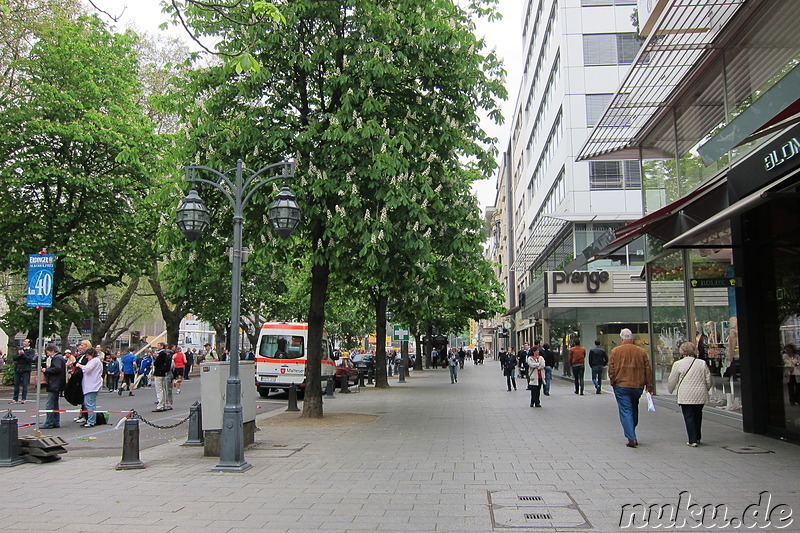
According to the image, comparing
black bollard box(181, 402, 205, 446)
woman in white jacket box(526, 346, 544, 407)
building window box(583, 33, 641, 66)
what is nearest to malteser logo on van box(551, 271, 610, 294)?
building window box(583, 33, 641, 66)

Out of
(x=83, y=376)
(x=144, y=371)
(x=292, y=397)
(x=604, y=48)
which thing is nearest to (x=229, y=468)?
(x=83, y=376)

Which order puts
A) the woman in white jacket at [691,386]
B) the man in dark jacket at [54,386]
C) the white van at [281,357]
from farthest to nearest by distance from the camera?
the white van at [281,357] → the man in dark jacket at [54,386] → the woman in white jacket at [691,386]

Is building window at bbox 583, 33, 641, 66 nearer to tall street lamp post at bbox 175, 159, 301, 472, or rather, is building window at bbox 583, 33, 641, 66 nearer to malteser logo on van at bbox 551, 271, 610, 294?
malteser logo on van at bbox 551, 271, 610, 294

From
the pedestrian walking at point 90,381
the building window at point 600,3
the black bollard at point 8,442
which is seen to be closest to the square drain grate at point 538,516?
the black bollard at point 8,442

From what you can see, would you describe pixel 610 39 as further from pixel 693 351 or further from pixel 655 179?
pixel 693 351

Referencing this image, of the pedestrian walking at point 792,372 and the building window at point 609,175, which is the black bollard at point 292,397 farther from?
the building window at point 609,175

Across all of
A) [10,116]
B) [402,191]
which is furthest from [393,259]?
[10,116]

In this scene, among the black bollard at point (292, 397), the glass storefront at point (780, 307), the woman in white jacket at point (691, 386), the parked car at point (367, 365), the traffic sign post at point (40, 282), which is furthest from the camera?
the parked car at point (367, 365)

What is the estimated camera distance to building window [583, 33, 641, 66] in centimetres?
3316

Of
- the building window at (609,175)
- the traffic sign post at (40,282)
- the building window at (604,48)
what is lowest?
the traffic sign post at (40,282)

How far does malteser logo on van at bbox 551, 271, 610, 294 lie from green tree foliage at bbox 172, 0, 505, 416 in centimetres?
1637

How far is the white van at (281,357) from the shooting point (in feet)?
74.5

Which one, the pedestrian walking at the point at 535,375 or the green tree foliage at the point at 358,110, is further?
the pedestrian walking at the point at 535,375

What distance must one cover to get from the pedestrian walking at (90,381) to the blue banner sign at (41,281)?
264 centimetres
